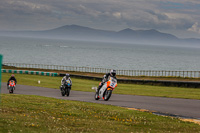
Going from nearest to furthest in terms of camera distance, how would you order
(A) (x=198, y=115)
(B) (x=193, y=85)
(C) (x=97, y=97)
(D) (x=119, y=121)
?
(D) (x=119, y=121) < (A) (x=198, y=115) < (C) (x=97, y=97) < (B) (x=193, y=85)

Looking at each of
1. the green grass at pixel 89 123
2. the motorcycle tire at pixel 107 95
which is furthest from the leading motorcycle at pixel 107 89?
the green grass at pixel 89 123

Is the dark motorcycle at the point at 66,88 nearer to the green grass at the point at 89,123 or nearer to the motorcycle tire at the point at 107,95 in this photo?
the motorcycle tire at the point at 107,95

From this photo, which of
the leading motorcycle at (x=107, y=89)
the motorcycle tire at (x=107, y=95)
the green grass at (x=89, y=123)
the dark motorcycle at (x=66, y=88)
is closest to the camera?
the green grass at (x=89, y=123)

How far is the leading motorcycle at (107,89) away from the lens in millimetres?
23234

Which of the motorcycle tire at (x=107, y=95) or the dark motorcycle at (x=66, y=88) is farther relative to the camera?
the dark motorcycle at (x=66, y=88)

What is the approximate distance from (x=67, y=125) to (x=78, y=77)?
148 feet

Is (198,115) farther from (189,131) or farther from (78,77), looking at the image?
(78,77)

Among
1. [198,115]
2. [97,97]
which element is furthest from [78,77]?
[198,115]

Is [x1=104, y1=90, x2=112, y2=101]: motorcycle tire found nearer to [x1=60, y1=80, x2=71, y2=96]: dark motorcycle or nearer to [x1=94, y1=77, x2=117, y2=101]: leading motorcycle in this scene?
[x1=94, y1=77, x2=117, y2=101]: leading motorcycle

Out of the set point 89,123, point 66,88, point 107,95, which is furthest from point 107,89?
point 89,123

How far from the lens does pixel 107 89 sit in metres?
23.8

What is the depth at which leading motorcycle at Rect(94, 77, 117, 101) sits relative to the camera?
23.2 meters

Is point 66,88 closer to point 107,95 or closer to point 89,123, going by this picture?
point 107,95

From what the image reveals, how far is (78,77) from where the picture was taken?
5653cm
